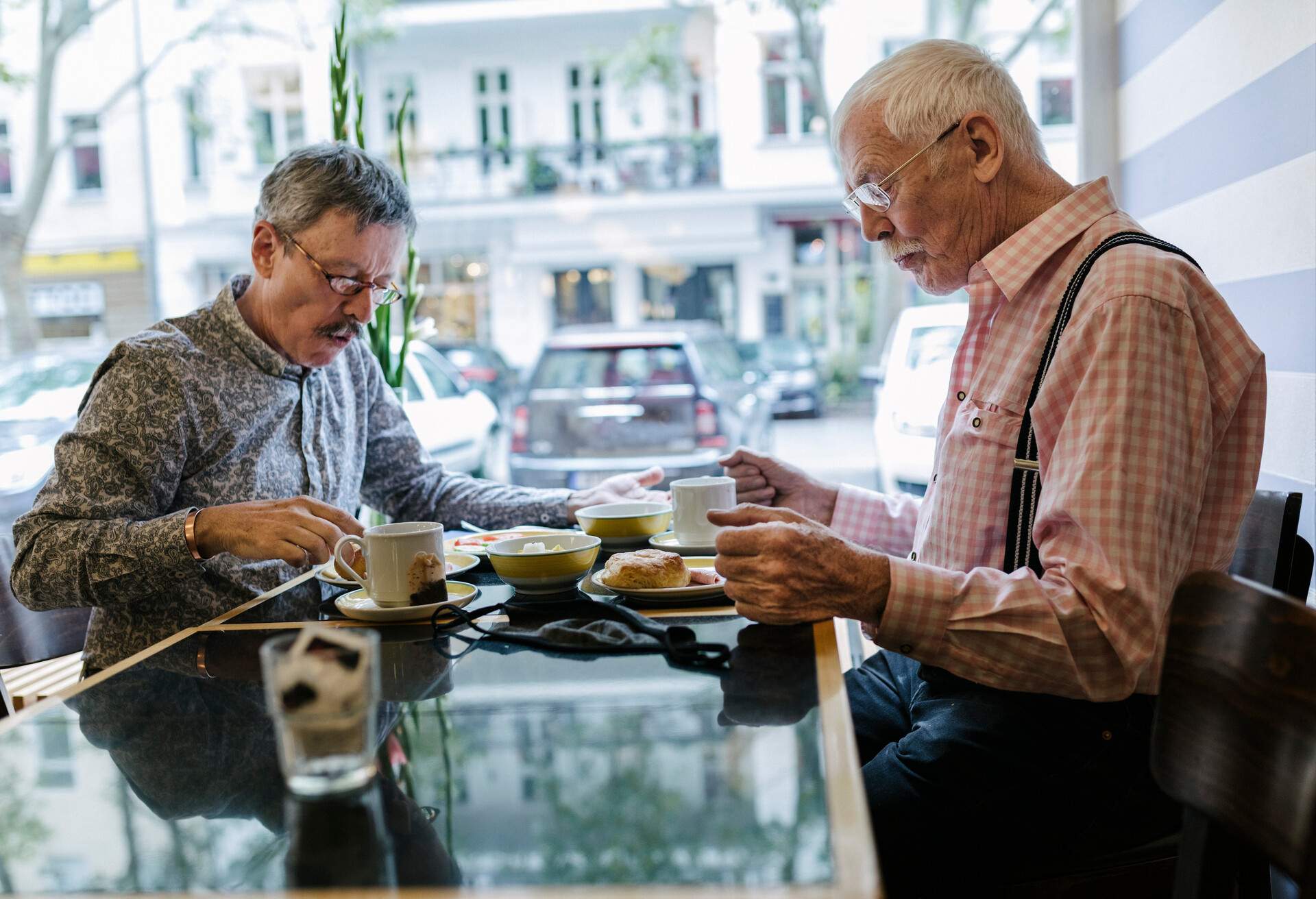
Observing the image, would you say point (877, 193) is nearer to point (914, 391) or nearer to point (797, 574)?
point (797, 574)

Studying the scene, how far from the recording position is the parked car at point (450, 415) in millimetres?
5199

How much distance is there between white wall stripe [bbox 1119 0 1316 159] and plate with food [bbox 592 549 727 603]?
1.36m

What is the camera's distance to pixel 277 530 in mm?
1325

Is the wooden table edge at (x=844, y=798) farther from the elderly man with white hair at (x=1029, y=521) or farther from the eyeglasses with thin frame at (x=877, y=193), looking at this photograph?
the eyeglasses with thin frame at (x=877, y=193)

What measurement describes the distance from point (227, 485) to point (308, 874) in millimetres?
1144

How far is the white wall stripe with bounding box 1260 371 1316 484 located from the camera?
1778mm

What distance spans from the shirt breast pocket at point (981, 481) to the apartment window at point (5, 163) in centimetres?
634

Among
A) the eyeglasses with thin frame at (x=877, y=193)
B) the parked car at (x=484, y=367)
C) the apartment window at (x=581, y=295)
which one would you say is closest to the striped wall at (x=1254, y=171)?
the eyeglasses with thin frame at (x=877, y=193)

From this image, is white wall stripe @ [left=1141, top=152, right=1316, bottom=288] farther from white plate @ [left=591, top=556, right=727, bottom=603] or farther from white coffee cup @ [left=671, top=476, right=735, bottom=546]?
white plate @ [left=591, top=556, right=727, bottom=603]

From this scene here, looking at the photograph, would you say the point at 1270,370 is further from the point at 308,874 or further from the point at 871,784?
the point at 308,874

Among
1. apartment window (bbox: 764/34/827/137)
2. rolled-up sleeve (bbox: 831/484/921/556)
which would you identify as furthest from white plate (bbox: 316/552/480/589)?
apartment window (bbox: 764/34/827/137)

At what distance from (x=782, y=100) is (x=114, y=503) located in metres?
8.29

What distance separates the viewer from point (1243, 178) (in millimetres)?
2057

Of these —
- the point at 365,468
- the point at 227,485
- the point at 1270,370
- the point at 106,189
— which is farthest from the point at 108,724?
the point at 106,189
